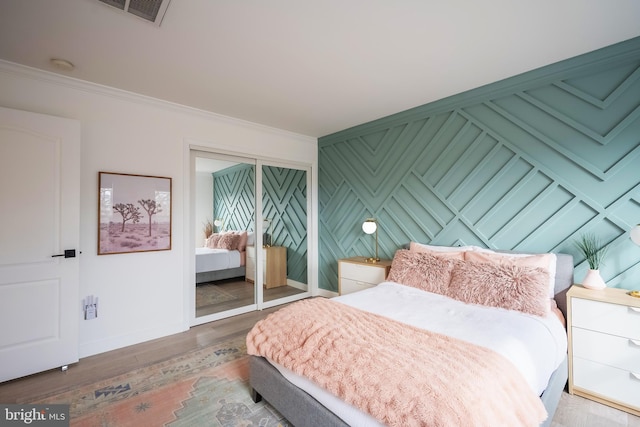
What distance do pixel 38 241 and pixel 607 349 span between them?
4385 mm

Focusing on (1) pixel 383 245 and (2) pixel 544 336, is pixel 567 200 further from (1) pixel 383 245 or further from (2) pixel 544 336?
(1) pixel 383 245

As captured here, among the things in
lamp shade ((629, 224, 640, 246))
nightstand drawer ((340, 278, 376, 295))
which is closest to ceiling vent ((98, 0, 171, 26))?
nightstand drawer ((340, 278, 376, 295))

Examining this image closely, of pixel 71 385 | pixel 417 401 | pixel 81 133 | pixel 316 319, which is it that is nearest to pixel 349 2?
pixel 316 319

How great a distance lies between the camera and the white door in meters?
2.21

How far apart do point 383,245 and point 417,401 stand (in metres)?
2.73

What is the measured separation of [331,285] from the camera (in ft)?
14.4

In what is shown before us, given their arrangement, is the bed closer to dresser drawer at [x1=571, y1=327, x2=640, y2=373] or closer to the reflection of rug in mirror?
dresser drawer at [x1=571, y1=327, x2=640, y2=373]

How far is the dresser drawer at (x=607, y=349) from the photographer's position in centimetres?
180

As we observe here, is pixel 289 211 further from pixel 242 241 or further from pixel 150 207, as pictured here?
pixel 150 207

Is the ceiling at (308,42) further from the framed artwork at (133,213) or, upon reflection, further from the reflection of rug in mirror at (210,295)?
the reflection of rug in mirror at (210,295)

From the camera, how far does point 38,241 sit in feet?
7.60

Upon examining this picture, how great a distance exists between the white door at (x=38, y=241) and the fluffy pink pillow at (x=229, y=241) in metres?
1.51

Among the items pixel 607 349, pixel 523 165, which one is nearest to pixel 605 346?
pixel 607 349

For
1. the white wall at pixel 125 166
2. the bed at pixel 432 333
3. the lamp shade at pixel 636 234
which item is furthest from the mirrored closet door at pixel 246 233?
the lamp shade at pixel 636 234
